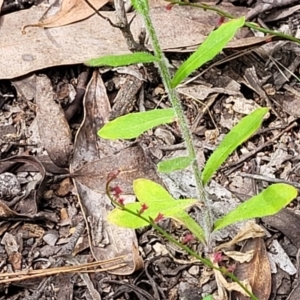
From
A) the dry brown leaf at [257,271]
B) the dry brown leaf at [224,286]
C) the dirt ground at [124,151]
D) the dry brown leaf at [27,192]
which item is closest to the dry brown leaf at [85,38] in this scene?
the dirt ground at [124,151]

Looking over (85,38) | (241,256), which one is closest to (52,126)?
(85,38)

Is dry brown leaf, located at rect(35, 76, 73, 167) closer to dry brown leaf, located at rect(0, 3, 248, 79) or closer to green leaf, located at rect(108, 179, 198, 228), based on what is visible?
dry brown leaf, located at rect(0, 3, 248, 79)

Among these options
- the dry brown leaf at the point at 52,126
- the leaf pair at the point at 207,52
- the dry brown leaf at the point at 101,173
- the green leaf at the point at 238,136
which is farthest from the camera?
the dry brown leaf at the point at 52,126

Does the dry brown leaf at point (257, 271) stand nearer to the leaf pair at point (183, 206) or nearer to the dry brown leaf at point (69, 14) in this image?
the leaf pair at point (183, 206)

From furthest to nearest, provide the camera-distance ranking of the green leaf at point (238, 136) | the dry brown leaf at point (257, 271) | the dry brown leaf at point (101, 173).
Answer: the dry brown leaf at point (101, 173), the dry brown leaf at point (257, 271), the green leaf at point (238, 136)

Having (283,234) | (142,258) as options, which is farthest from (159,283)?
(283,234)

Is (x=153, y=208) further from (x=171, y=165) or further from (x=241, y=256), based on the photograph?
(x=241, y=256)

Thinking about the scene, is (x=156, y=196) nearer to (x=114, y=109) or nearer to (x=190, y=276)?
(x=190, y=276)
